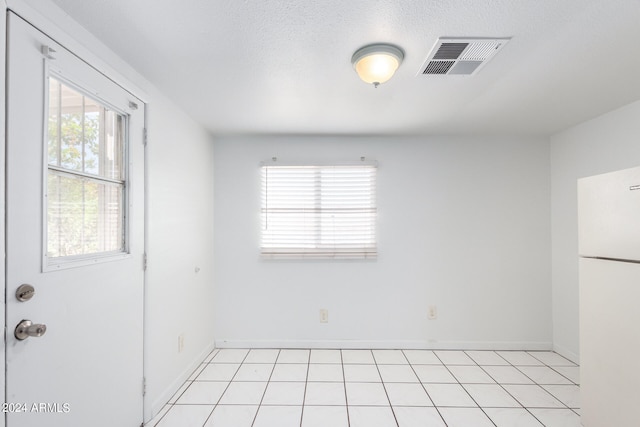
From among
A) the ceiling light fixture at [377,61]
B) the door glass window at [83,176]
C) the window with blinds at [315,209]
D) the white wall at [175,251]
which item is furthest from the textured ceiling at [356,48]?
the window with blinds at [315,209]

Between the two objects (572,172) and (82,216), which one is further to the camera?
(572,172)

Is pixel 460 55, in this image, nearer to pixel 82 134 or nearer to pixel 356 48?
pixel 356 48

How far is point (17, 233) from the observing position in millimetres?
1130

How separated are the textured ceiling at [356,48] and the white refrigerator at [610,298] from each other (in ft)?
2.39

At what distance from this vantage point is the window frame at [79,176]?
48.5 inches

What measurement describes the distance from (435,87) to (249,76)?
4.10ft

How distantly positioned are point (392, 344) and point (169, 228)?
2.45m

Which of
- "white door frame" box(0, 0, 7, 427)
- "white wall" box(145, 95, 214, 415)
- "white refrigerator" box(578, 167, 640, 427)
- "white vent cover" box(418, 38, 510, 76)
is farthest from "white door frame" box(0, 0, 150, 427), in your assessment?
"white refrigerator" box(578, 167, 640, 427)

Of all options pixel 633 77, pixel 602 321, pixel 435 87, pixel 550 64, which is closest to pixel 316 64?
pixel 435 87

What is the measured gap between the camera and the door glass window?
130 centimetres

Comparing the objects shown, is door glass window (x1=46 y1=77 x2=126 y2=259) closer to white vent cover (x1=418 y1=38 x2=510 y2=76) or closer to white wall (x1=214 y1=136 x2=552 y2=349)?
white wall (x1=214 y1=136 x2=552 y2=349)

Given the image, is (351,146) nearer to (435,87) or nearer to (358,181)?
(358,181)

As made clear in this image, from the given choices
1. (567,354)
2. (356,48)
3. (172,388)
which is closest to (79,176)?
(356,48)

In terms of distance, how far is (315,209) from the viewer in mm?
3164
